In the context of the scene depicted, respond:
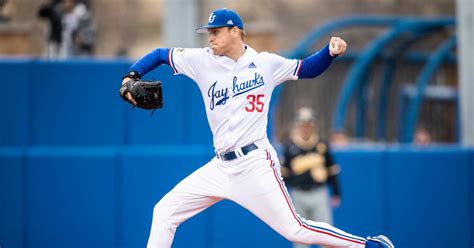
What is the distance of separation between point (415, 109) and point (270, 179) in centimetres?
846

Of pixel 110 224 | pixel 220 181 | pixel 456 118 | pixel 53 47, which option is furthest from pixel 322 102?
pixel 220 181

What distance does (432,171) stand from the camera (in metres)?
8.98

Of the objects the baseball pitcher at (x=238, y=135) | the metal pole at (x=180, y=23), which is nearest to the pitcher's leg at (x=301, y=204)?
the metal pole at (x=180, y=23)

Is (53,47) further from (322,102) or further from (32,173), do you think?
(322,102)

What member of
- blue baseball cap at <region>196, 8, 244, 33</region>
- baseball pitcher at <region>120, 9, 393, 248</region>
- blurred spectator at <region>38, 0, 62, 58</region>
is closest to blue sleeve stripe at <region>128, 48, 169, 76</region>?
baseball pitcher at <region>120, 9, 393, 248</region>

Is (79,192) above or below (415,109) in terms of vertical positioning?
below

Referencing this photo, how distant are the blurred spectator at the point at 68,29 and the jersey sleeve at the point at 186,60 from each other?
5.15 metres

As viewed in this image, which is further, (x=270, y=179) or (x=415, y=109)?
(x=415, y=109)

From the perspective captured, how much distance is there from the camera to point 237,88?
208 inches

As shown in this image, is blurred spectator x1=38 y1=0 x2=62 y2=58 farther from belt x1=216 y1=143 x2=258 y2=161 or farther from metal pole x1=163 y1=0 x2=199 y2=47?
belt x1=216 y1=143 x2=258 y2=161

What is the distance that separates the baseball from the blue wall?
11.7ft

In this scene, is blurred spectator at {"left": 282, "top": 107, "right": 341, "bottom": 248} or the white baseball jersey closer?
the white baseball jersey

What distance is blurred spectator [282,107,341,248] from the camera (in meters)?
8.92

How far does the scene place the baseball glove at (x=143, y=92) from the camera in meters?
5.19
